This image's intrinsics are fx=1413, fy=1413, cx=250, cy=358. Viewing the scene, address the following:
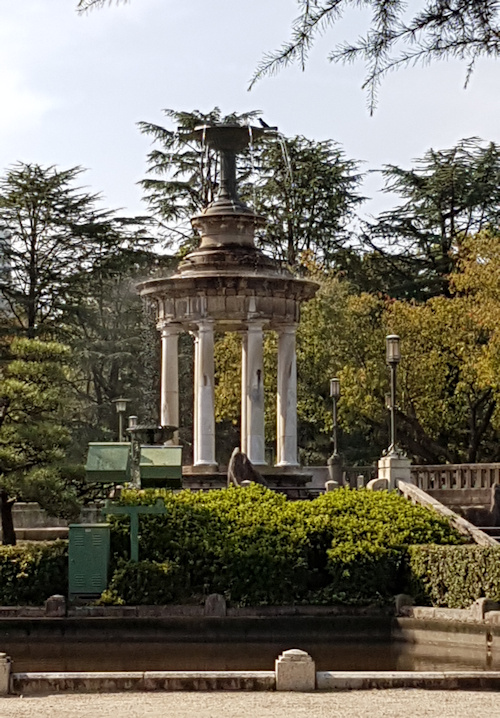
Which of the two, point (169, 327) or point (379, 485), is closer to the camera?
point (379, 485)

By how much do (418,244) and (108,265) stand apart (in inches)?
488

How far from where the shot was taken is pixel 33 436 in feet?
98.8

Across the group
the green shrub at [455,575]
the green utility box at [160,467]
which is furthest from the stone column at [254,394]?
the green shrub at [455,575]

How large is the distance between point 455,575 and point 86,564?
702 cm

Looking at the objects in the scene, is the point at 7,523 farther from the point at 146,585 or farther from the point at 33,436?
the point at 146,585

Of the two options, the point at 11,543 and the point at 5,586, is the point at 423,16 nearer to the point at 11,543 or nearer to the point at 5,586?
the point at 5,586

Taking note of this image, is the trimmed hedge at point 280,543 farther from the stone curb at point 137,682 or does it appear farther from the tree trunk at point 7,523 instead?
the stone curb at point 137,682

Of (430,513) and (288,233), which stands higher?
(288,233)

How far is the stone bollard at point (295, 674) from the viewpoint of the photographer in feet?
54.6

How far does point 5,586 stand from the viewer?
27.0 metres

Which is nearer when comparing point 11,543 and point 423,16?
point 423,16

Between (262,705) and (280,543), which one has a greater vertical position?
(280,543)

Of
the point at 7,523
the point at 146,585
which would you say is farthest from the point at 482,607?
the point at 7,523

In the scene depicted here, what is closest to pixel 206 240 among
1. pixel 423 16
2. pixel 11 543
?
pixel 11 543
